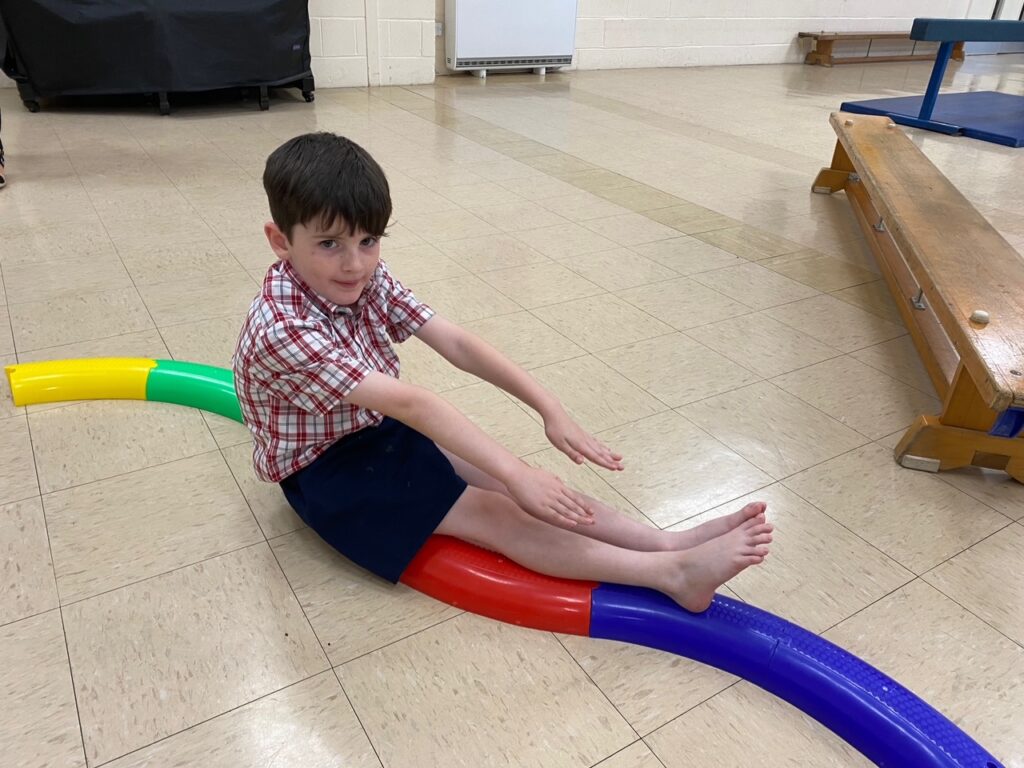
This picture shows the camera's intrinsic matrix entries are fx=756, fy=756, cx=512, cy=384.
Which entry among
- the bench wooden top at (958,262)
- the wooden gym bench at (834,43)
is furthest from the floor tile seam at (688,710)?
the wooden gym bench at (834,43)

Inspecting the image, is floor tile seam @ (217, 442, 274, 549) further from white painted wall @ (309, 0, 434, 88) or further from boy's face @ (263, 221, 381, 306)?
white painted wall @ (309, 0, 434, 88)

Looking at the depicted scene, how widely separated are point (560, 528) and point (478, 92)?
5.53 metres

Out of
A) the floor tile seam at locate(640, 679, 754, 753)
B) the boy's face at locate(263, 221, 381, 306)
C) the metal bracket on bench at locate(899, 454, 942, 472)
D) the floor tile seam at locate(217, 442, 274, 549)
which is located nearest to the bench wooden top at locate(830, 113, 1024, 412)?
the metal bracket on bench at locate(899, 454, 942, 472)

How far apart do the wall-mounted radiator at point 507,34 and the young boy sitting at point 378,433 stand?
5896 mm

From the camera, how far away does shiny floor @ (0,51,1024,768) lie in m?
1.11

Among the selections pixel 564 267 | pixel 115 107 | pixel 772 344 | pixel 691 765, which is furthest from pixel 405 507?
pixel 115 107

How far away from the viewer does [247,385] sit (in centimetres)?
121

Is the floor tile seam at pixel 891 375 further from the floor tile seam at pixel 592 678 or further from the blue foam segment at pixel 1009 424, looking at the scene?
the floor tile seam at pixel 592 678

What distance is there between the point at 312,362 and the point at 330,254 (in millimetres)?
161

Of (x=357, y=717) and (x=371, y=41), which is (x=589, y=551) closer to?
(x=357, y=717)

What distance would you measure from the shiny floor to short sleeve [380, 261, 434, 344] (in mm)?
454

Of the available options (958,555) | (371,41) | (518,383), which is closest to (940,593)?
(958,555)

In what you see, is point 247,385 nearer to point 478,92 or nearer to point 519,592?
point 519,592

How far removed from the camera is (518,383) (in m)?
1.29
